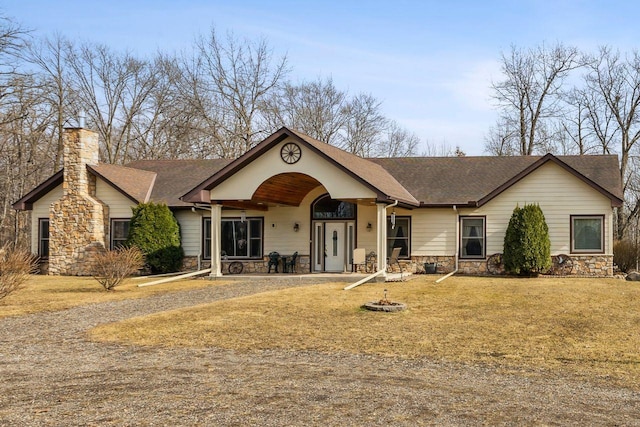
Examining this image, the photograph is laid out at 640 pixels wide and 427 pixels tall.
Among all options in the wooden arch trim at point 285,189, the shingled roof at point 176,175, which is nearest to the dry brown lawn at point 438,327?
the wooden arch trim at point 285,189

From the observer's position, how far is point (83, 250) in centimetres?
2319

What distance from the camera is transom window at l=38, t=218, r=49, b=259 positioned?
80.1 ft

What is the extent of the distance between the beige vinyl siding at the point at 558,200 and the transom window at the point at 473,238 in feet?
2.11

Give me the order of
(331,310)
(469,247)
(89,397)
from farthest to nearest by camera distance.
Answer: (469,247) < (331,310) < (89,397)

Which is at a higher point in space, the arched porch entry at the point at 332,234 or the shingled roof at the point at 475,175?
the shingled roof at the point at 475,175

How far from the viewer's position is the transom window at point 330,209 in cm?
2289

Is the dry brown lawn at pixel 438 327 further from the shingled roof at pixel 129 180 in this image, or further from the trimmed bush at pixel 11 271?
the shingled roof at pixel 129 180

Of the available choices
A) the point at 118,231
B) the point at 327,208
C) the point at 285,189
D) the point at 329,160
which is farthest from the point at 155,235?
the point at 329,160

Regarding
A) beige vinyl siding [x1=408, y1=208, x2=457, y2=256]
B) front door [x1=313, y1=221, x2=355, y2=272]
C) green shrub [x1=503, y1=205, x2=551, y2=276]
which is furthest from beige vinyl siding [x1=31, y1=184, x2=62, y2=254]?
green shrub [x1=503, y1=205, x2=551, y2=276]

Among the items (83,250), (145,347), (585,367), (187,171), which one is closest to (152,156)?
(187,171)

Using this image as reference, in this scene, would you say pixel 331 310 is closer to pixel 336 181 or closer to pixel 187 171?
pixel 336 181

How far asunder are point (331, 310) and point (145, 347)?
451cm

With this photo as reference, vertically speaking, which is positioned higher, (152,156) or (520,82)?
(520,82)

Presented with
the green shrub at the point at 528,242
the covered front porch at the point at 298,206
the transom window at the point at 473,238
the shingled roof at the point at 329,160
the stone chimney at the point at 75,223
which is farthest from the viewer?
the stone chimney at the point at 75,223
